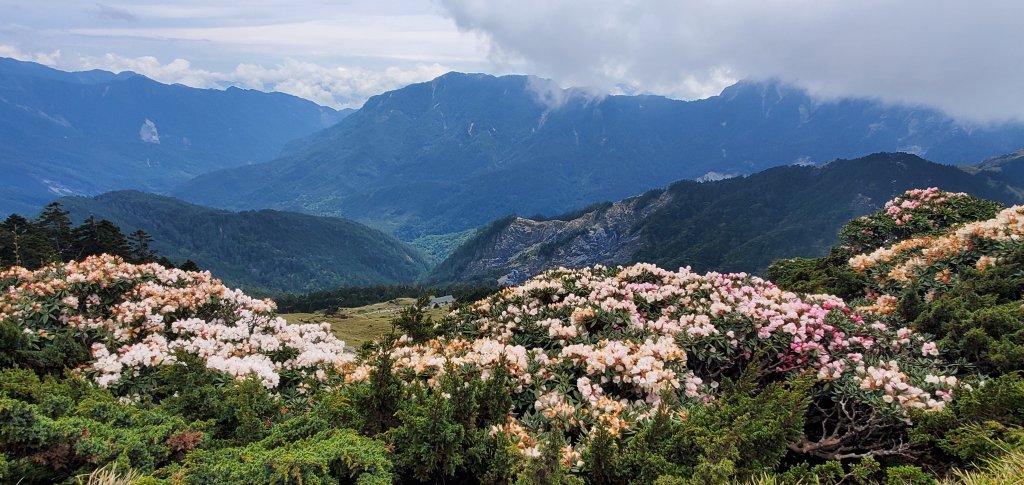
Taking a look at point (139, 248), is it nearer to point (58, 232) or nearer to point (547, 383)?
point (58, 232)

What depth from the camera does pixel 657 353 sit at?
6527mm

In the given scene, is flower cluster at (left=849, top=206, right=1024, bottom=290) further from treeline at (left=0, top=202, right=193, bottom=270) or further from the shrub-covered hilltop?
treeline at (left=0, top=202, right=193, bottom=270)

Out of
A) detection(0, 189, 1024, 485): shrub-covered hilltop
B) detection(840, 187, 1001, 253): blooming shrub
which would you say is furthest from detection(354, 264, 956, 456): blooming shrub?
detection(840, 187, 1001, 253): blooming shrub

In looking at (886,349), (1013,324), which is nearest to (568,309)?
(886,349)

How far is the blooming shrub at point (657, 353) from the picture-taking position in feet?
19.4

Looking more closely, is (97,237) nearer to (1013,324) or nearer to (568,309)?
(568,309)

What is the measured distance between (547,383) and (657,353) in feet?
4.70

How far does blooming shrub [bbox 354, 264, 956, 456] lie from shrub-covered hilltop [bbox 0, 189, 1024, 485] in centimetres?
4

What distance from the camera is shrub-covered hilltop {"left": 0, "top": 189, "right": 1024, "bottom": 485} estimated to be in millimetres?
4504

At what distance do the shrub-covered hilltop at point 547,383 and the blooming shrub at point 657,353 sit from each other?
0.04 meters

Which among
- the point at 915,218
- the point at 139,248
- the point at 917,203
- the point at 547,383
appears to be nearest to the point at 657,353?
the point at 547,383

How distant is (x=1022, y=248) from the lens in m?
8.88

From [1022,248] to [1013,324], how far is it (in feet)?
8.65

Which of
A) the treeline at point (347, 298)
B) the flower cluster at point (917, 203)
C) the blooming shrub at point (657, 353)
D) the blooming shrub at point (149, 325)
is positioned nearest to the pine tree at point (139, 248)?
the treeline at point (347, 298)
